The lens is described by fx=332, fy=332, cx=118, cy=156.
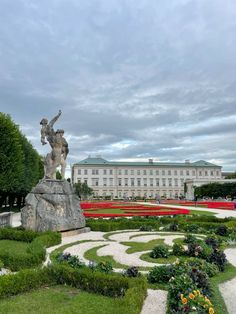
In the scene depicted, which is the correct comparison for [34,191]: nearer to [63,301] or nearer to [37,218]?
[37,218]

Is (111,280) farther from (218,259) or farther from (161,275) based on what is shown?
(218,259)

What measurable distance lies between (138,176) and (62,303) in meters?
128

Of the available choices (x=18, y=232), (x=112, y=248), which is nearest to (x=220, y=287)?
(x=112, y=248)

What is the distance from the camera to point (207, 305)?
5.24 metres

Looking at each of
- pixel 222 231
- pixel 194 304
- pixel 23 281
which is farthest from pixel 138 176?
pixel 194 304

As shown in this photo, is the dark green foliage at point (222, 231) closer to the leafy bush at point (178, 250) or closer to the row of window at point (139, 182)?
the leafy bush at point (178, 250)

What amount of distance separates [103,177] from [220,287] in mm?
122677

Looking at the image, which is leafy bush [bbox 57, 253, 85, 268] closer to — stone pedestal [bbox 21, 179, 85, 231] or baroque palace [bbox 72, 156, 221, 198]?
stone pedestal [bbox 21, 179, 85, 231]

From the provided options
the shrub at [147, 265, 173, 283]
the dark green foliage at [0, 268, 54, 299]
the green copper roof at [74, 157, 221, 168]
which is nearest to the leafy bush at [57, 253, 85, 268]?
the dark green foliage at [0, 268, 54, 299]

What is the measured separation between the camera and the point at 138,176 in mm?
134375

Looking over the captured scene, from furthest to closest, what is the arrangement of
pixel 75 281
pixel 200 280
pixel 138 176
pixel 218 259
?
pixel 138 176 → pixel 218 259 → pixel 75 281 → pixel 200 280

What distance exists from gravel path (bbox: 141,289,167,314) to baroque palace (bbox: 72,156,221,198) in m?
121

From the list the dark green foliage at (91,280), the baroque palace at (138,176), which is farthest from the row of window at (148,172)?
the dark green foliage at (91,280)

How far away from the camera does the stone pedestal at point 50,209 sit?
1611 cm
